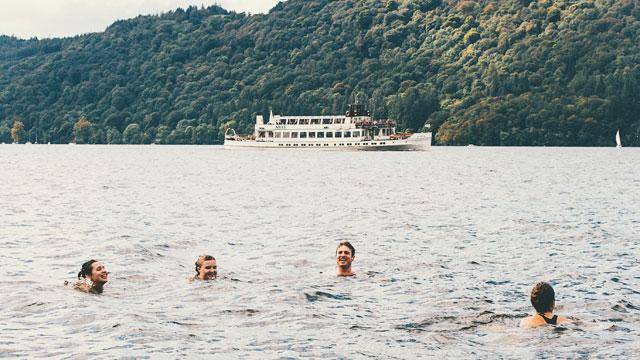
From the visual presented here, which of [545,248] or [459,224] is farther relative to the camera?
[459,224]

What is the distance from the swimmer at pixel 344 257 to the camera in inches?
1087

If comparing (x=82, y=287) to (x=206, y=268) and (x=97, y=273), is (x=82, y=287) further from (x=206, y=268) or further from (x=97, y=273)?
(x=206, y=268)

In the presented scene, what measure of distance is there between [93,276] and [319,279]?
297 inches

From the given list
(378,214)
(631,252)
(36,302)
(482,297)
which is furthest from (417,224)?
(36,302)

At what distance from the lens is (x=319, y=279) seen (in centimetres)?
2891

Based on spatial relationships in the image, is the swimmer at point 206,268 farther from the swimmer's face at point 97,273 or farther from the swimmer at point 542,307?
the swimmer at point 542,307

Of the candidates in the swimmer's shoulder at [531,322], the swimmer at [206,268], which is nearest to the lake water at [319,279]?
the swimmer's shoulder at [531,322]

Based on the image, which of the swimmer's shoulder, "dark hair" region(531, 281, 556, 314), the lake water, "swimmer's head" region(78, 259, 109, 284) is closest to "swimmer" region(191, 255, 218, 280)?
the lake water

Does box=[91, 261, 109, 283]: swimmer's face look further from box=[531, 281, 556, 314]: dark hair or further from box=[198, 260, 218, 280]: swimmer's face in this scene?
box=[531, 281, 556, 314]: dark hair

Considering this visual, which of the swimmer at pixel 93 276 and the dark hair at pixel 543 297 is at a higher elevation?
the dark hair at pixel 543 297

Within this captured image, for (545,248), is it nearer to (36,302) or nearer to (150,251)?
(150,251)

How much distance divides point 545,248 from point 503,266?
20.8 feet

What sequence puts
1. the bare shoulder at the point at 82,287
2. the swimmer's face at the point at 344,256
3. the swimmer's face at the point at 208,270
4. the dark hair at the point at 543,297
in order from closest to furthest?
the dark hair at the point at 543,297
the bare shoulder at the point at 82,287
the swimmer's face at the point at 208,270
the swimmer's face at the point at 344,256

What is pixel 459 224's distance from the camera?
48.8 metres
